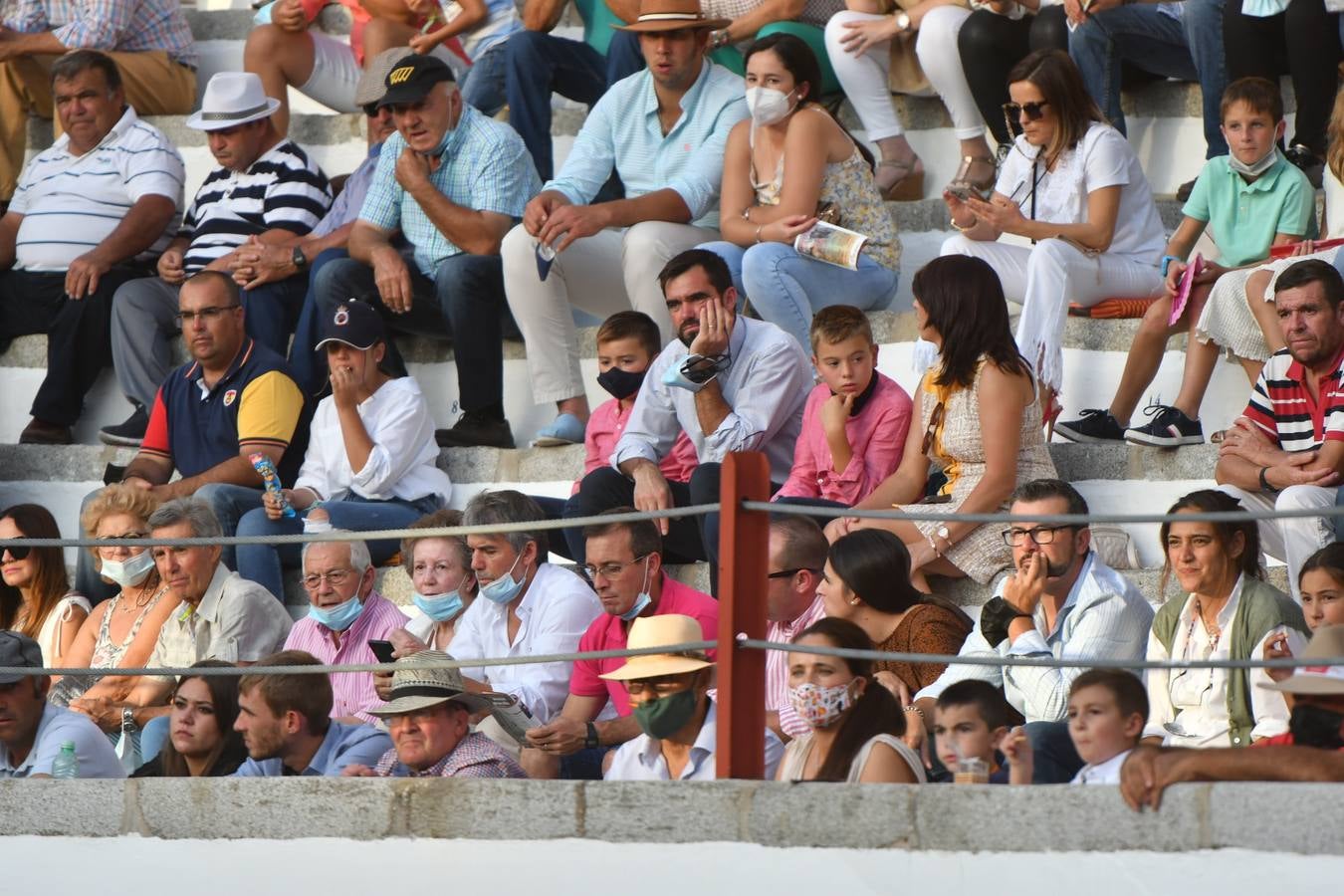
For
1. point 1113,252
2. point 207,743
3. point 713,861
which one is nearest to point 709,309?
point 1113,252

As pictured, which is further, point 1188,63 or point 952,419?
point 1188,63

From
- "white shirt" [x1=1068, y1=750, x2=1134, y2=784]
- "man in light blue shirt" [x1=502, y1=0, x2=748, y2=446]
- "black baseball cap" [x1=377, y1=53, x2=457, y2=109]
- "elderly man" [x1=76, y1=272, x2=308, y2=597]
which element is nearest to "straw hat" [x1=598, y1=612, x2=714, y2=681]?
"white shirt" [x1=1068, y1=750, x2=1134, y2=784]

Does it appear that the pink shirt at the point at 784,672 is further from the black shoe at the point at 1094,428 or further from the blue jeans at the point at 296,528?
the blue jeans at the point at 296,528

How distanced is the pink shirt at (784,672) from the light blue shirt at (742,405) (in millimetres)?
798

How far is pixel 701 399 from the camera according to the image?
20.0ft

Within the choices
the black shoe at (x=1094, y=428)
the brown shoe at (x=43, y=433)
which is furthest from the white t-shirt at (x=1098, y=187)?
the brown shoe at (x=43, y=433)

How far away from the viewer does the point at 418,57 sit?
7199mm

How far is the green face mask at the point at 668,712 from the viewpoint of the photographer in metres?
4.65

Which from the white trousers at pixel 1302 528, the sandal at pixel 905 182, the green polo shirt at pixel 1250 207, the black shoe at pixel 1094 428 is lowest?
→ the white trousers at pixel 1302 528

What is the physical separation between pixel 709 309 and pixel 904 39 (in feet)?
6.78

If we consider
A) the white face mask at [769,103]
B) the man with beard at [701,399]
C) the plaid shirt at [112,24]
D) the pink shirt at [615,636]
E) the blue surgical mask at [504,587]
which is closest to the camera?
the pink shirt at [615,636]

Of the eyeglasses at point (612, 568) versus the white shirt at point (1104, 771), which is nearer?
the white shirt at point (1104, 771)

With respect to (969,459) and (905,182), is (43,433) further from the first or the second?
(969,459)

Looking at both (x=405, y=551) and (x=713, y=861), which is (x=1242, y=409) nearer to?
(x=405, y=551)
